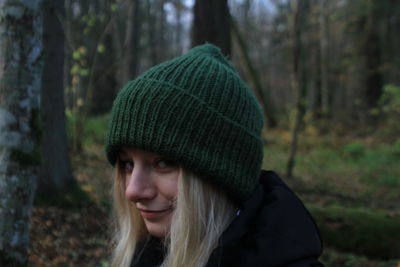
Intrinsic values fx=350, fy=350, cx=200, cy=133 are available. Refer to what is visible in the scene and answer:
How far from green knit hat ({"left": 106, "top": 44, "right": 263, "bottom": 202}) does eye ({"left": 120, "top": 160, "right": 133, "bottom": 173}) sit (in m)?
0.12

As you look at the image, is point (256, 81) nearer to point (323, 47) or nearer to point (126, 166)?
point (323, 47)

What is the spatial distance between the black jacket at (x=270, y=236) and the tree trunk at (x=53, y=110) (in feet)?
14.1

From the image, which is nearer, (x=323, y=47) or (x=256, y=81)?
(x=256, y=81)

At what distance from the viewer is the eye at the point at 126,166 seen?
1.95 meters

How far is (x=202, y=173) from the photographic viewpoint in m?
1.71

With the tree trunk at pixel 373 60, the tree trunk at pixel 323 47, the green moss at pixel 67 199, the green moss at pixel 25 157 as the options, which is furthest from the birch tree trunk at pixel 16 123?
the tree trunk at pixel 323 47

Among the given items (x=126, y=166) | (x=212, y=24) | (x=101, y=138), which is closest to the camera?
(x=126, y=166)

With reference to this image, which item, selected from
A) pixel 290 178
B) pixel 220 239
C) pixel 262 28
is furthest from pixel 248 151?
pixel 262 28

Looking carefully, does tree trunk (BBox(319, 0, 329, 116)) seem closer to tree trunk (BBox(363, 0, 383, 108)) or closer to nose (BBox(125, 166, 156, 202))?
tree trunk (BBox(363, 0, 383, 108))

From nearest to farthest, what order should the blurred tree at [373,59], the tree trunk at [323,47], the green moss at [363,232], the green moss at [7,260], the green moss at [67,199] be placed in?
the green moss at [7,260]
the green moss at [363,232]
the green moss at [67,199]
the blurred tree at [373,59]
the tree trunk at [323,47]

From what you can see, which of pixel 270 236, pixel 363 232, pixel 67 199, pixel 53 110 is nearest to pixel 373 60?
pixel 363 232

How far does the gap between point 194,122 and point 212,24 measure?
483cm


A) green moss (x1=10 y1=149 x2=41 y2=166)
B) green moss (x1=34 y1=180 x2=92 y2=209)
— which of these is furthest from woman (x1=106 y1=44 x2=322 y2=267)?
green moss (x1=34 y1=180 x2=92 y2=209)

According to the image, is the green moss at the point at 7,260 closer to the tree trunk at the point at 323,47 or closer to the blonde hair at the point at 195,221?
the blonde hair at the point at 195,221
